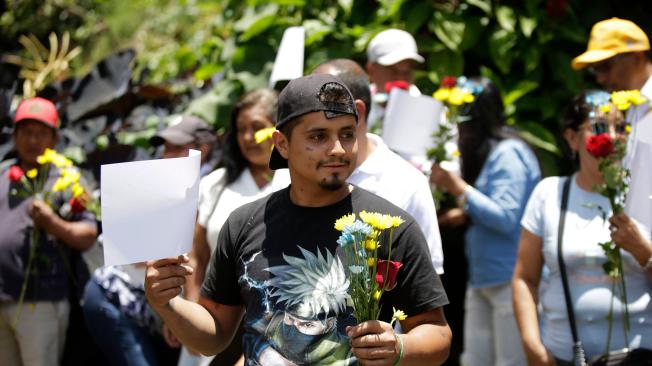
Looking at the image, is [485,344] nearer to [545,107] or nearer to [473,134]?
[473,134]

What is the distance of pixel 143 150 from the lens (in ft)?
23.1

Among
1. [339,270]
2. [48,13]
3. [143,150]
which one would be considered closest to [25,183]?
[143,150]

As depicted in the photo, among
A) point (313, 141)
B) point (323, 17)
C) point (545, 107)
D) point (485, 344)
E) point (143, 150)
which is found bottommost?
point (485, 344)

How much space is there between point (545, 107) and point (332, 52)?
1593 millimetres

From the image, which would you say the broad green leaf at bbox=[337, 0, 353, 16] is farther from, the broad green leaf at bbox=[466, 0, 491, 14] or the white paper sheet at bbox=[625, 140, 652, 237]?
the white paper sheet at bbox=[625, 140, 652, 237]

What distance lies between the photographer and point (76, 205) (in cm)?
543

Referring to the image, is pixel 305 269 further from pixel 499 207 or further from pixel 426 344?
pixel 499 207

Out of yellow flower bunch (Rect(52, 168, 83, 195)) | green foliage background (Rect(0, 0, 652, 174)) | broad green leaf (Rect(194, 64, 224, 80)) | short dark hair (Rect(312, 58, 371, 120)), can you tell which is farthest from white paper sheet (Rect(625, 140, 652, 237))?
broad green leaf (Rect(194, 64, 224, 80))

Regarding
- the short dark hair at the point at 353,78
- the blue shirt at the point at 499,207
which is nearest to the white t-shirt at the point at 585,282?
the blue shirt at the point at 499,207

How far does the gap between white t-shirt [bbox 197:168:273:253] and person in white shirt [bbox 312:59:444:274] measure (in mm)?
963

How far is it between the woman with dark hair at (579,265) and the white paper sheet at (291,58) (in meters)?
1.51

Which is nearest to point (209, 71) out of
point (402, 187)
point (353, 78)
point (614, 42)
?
point (614, 42)

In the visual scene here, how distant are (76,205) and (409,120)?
223 cm

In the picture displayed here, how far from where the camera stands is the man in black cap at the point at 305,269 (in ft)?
8.83
